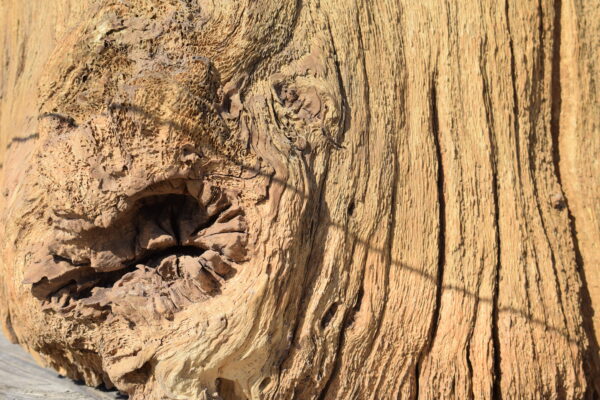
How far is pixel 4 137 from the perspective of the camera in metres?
3.47

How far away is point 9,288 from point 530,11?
9.27 feet

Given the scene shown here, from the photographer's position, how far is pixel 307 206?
7.59ft

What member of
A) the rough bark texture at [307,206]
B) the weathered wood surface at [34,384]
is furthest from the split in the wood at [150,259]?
the weathered wood surface at [34,384]

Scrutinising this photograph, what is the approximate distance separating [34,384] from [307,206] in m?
1.51

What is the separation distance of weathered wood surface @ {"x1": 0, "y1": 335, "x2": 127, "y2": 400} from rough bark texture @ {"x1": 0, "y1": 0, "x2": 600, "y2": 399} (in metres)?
0.09

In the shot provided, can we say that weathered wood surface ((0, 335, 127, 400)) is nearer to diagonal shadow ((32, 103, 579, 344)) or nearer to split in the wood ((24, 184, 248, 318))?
split in the wood ((24, 184, 248, 318))

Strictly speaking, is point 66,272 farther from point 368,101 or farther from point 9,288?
point 368,101

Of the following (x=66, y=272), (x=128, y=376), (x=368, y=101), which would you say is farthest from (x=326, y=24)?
(x=128, y=376)

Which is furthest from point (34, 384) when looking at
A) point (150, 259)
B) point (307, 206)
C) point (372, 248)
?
point (372, 248)

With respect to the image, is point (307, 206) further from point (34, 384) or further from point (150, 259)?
point (34, 384)

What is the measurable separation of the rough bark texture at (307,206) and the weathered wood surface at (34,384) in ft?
0.29

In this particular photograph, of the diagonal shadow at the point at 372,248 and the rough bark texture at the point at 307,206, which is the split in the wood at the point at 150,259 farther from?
the diagonal shadow at the point at 372,248

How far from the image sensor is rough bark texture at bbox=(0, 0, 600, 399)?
2.21 metres

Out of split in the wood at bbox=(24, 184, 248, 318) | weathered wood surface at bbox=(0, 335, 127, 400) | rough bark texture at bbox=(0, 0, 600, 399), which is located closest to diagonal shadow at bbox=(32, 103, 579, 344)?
rough bark texture at bbox=(0, 0, 600, 399)
